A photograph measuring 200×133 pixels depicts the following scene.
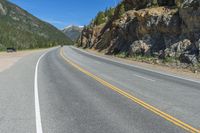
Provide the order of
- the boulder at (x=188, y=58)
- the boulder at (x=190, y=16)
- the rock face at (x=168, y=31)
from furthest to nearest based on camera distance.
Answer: the boulder at (x=190, y=16) < the rock face at (x=168, y=31) < the boulder at (x=188, y=58)

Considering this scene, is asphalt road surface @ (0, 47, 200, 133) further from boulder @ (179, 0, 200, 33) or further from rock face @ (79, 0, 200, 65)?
boulder @ (179, 0, 200, 33)

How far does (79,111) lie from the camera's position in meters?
9.88

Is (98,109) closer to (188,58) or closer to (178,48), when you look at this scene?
(188,58)

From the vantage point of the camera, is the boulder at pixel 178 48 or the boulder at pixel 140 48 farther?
the boulder at pixel 140 48

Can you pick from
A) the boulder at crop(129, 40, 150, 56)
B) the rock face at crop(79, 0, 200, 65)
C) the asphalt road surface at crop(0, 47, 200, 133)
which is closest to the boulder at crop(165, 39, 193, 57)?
the rock face at crop(79, 0, 200, 65)

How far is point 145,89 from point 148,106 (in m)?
4.05

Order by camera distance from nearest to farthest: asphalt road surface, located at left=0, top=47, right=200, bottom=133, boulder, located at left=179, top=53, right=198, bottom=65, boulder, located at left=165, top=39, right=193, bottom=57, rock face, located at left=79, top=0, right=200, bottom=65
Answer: asphalt road surface, located at left=0, top=47, right=200, bottom=133 < boulder, located at left=179, top=53, right=198, bottom=65 < rock face, located at left=79, top=0, right=200, bottom=65 < boulder, located at left=165, top=39, right=193, bottom=57

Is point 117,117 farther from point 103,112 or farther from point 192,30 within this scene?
point 192,30

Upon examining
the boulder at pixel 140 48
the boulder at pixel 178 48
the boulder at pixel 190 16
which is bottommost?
the boulder at pixel 140 48

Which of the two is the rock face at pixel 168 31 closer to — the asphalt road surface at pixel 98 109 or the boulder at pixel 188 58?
the boulder at pixel 188 58

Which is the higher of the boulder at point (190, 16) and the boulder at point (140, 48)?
the boulder at point (190, 16)

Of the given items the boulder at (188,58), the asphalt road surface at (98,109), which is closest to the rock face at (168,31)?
the boulder at (188,58)

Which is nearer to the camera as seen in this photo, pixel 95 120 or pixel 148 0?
pixel 95 120

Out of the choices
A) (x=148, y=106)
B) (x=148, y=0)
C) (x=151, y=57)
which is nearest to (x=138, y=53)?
(x=151, y=57)
